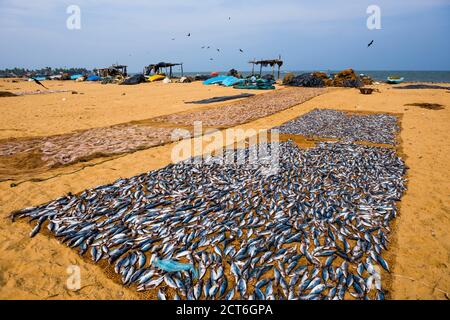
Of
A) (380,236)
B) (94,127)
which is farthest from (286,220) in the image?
(94,127)

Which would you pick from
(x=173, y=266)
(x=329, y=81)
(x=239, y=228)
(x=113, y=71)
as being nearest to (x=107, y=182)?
(x=173, y=266)

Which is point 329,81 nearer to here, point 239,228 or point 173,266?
point 239,228

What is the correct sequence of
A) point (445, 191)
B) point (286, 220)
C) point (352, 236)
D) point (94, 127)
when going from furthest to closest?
point (94, 127) → point (445, 191) → point (286, 220) → point (352, 236)

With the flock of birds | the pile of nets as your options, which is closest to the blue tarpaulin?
the flock of birds

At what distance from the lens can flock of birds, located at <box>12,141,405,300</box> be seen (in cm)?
417

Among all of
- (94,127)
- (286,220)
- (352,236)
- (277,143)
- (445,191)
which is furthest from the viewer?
(94,127)

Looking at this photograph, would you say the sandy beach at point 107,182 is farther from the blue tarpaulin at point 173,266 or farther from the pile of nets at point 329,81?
the pile of nets at point 329,81

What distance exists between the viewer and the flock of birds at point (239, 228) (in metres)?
4.17

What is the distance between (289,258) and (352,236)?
1489mm

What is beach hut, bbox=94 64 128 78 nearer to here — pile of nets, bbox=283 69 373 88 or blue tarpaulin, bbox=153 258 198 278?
pile of nets, bbox=283 69 373 88

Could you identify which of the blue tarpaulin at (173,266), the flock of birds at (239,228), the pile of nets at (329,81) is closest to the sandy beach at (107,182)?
the flock of birds at (239,228)

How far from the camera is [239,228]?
5465 mm

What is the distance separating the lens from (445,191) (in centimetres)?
721
